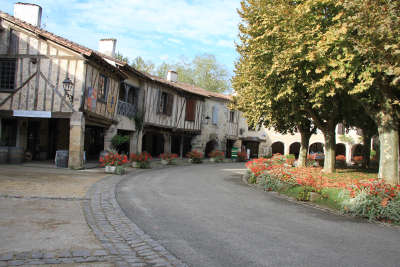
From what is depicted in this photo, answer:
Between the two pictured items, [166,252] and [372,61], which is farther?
[372,61]

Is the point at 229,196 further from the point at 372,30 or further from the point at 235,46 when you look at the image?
the point at 235,46

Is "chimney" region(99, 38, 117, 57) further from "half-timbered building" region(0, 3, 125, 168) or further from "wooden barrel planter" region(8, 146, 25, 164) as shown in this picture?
"wooden barrel planter" region(8, 146, 25, 164)

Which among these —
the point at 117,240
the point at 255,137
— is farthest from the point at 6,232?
the point at 255,137

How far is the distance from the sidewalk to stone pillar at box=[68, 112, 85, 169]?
472 centimetres

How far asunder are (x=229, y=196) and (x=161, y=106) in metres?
14.4

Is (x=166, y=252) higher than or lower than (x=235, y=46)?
lower

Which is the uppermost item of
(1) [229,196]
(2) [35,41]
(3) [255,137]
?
(2) [35,41]

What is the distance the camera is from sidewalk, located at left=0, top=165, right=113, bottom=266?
13.3 ft

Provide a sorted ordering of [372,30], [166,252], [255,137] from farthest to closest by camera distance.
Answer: [255,137] → [372,30] → [166,252]

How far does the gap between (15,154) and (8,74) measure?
11.7 feet

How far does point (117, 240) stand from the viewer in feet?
16.4

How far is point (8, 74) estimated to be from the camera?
1466 cm

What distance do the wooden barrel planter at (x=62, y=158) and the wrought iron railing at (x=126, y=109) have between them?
192 inches

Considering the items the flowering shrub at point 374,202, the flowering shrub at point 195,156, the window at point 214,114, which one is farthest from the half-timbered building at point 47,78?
the window at point 214,114
